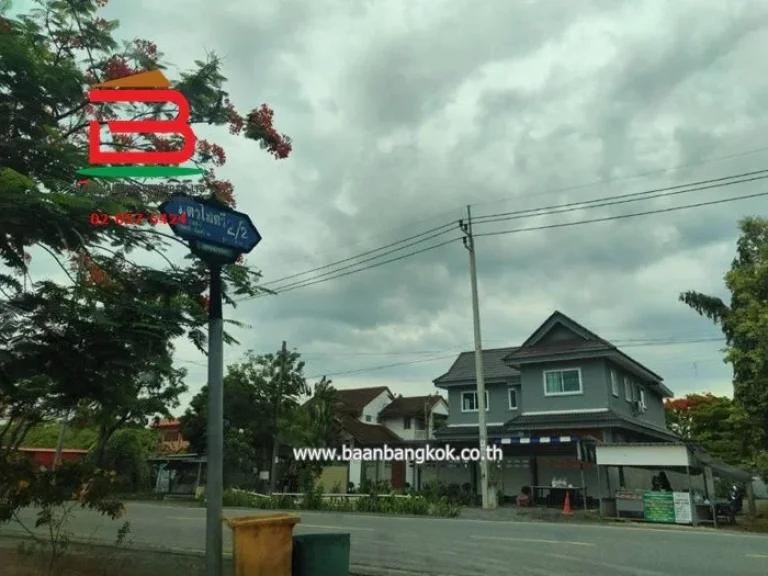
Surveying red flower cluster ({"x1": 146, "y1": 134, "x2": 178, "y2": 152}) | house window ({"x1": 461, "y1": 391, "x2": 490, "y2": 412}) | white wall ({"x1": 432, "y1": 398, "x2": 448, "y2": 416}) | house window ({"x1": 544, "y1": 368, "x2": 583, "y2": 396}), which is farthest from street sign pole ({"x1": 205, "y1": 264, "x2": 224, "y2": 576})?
white wall ({"x1": 432, "y1": 398, "x2": 448, "y2": 416})

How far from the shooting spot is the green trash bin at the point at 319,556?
25.2ft

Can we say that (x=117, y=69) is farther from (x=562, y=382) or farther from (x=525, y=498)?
(x=562, y=382)

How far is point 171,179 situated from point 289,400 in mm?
28846

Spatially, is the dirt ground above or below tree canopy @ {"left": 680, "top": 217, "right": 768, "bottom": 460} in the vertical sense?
below

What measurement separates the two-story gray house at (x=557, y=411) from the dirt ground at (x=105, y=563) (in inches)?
738

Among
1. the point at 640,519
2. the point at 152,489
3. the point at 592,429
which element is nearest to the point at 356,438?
the point at 152,489

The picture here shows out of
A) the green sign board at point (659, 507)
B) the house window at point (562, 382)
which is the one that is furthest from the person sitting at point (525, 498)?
the green sign board at point (659, 507)

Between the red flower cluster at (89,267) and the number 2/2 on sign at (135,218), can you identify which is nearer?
the number 2/2 on sign at (135,218)

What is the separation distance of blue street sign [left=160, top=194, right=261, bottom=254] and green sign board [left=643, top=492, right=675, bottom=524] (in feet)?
59.5

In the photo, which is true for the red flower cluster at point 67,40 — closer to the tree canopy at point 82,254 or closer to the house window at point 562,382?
the tree canopy at point 82,254

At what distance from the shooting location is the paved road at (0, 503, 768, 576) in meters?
10.5

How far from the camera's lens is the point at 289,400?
37.2m

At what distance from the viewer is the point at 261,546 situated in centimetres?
757

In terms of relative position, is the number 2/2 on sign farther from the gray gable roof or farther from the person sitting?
the gray gable roof
